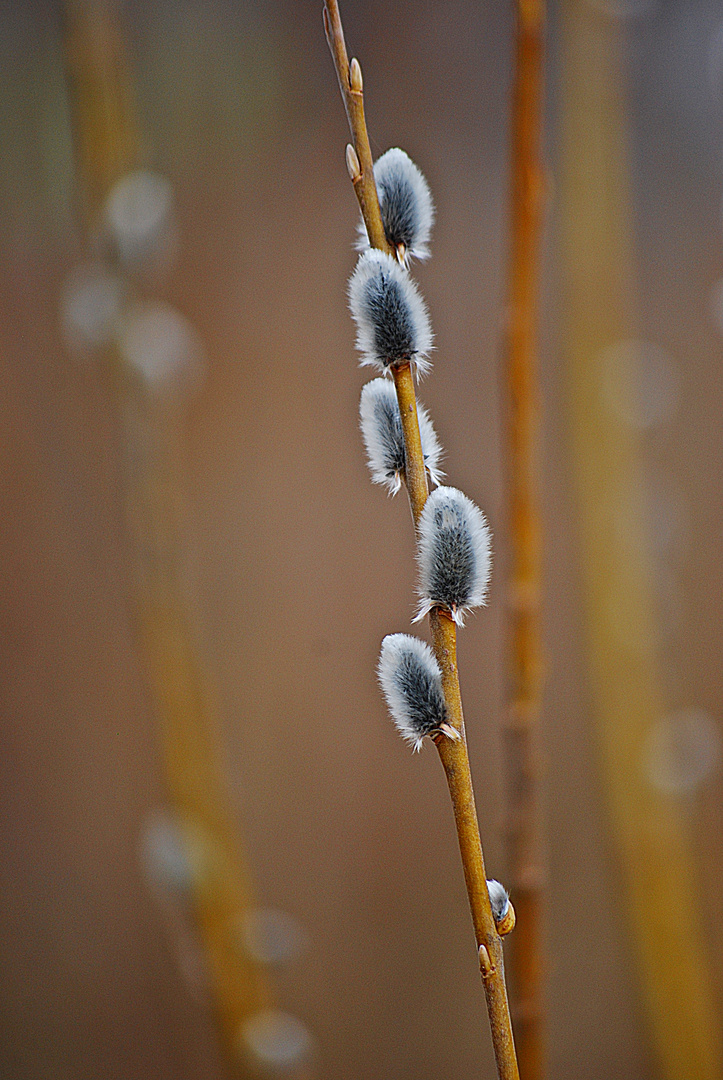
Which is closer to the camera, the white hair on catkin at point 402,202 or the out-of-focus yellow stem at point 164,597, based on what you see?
the white hair on catkin at point 402,202

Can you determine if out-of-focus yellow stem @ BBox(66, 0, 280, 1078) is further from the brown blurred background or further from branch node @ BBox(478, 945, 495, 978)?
branch node @ BBox(478, 945, 495, 978)

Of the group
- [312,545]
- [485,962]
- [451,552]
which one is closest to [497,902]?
[485,962]

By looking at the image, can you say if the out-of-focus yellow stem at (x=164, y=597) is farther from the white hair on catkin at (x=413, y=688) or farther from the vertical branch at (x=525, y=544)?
the white hair on catkin at (x=413, y=688)

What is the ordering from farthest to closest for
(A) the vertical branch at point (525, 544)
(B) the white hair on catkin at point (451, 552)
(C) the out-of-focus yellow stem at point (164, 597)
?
(C) the out-of-focus yellow stem at point (164, 597) → (A) the vertical branch at point (525, 544) → (B) the white hair on catkin at point (451, 552)

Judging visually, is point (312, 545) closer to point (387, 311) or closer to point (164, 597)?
point (164, 597)

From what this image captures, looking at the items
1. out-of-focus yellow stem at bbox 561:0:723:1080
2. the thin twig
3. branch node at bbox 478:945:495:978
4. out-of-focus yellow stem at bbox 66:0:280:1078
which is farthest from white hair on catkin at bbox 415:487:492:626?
out-of-focus yellow stem at bbox 561:0:723:1080

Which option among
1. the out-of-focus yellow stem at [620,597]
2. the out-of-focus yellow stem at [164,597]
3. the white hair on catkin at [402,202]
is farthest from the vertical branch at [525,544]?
the out-of-focus yellow stem at [620,597]
